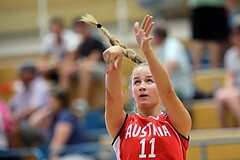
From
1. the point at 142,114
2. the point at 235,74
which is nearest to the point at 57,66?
the point at 235,74

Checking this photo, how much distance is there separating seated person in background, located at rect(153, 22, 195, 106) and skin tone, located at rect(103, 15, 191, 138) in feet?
14.3

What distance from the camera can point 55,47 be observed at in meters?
11.1

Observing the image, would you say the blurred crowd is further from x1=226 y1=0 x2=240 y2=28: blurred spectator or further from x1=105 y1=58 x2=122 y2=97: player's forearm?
x1=105 y1=58 x2=122 y2=97: player's forearm

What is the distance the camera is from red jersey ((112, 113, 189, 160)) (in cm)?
422

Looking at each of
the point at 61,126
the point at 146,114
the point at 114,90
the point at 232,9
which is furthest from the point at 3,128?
the point at 114,90

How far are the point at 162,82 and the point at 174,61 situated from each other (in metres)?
4.72

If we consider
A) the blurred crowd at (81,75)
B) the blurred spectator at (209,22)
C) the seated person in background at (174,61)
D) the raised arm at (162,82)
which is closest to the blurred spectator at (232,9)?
the blurred crowd at (81,75)

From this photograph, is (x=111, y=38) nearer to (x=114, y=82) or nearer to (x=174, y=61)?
(x=114, y=82)

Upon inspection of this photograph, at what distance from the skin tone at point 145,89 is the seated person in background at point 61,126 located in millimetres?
3859

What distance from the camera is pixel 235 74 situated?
8.49 metres

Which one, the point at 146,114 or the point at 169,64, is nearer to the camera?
the point at 146,114

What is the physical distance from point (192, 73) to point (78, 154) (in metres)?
2.11

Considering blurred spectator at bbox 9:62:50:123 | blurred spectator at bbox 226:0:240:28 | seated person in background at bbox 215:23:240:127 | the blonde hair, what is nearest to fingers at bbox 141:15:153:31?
the blonde hair

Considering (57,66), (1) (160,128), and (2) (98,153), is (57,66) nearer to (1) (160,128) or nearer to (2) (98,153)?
→ (2) (98,153)
